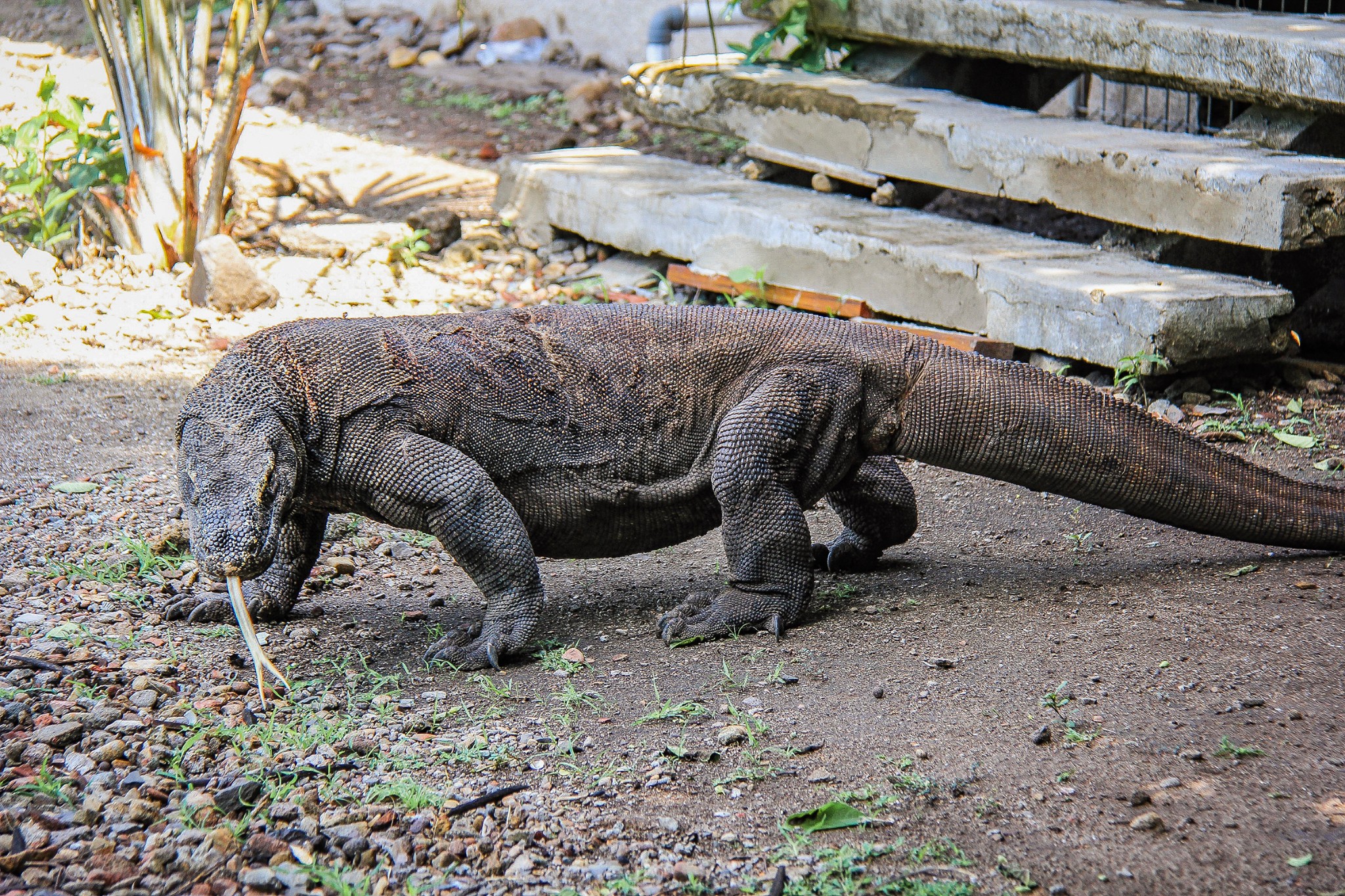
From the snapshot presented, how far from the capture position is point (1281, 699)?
3.20 m

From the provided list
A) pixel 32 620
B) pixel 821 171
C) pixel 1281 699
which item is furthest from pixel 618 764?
pixel 821 171

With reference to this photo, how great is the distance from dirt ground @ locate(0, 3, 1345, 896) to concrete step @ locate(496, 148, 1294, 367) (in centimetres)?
74

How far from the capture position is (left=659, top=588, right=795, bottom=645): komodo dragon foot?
399 cm

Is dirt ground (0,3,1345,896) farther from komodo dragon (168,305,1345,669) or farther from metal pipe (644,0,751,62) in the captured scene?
metal pipe (644,0,751,62)

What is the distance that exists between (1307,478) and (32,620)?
15.6 ft

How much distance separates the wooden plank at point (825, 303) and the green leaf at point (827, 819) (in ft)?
10.4

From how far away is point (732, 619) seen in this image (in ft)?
13.1

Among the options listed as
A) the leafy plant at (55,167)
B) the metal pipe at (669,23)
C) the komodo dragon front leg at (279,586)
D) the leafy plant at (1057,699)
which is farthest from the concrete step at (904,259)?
the komodo dragon front leg at (279,586)

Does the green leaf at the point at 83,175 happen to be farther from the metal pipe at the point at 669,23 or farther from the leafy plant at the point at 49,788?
the leafy plant at the point at 49,788

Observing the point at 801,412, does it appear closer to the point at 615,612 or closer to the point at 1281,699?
the point at 615,612

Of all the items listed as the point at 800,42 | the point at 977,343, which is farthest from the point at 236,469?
the point at 800,42

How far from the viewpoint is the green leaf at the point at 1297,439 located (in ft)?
17.3

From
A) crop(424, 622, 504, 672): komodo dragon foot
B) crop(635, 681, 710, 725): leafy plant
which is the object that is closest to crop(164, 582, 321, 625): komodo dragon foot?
crop(424, 622, 504, 672): komodo dragon foot

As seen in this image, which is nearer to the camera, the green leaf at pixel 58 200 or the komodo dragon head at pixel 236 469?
the komodo dragon head at pixel 236 469
